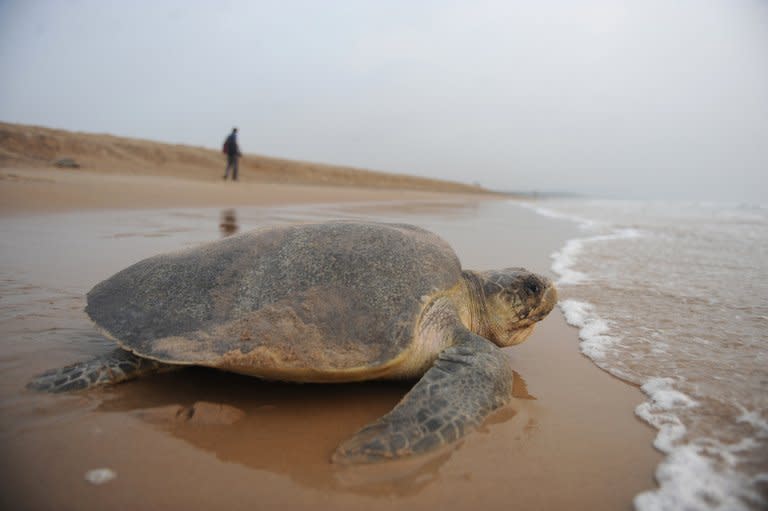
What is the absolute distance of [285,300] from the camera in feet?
7.32

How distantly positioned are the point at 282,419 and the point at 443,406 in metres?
0.75

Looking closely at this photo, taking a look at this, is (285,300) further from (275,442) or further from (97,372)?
(97,372)

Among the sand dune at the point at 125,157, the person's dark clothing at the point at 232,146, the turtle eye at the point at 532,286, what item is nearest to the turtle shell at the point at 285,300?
the turtle eye at the point at 532,286

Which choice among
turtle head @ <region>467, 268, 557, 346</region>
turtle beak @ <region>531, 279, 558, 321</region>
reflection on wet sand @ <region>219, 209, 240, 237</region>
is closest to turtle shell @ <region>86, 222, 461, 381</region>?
turtle head @ <region>467, 268, 557, 346</region>

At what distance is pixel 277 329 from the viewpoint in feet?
6.95

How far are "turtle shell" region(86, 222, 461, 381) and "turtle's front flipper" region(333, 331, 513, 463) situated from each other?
25 centimetres

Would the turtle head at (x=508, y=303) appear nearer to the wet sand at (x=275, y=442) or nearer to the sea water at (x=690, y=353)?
the wet sand at (x=275, y=442)

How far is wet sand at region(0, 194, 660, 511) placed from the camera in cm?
146

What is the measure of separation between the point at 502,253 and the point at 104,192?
8335 mm

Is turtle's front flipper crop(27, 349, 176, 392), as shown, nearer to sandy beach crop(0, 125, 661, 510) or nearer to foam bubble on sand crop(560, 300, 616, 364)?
sandy beach crop(0, 125, 661, 510)

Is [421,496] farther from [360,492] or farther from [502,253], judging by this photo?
[502,253]

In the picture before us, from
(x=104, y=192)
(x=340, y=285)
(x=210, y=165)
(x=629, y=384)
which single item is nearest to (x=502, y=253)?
(x=629, y=384)

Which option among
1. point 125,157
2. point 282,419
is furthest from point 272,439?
point 125,157

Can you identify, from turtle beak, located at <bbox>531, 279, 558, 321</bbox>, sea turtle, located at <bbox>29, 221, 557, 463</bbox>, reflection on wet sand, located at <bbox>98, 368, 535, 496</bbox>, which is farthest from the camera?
turtle beak, located at <bbox>531, 279, 558, 321</bbox>
